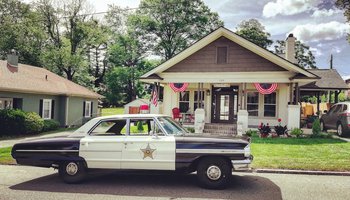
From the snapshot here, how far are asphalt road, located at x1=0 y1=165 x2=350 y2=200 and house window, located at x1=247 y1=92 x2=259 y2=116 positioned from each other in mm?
11641

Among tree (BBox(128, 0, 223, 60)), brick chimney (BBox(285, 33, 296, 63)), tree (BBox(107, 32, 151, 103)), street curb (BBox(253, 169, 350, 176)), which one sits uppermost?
tree (BBox(128, 0, 223, 60))

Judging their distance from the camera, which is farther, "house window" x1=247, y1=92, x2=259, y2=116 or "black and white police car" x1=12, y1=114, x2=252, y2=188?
"house window" x1=247, y1=92, x2=259, y2=116

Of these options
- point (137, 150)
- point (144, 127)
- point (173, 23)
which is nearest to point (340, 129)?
point (144, 127)

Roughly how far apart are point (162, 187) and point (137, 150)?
101 centimetres

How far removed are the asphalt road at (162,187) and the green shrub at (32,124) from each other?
1127cm

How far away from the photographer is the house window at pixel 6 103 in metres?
20.5

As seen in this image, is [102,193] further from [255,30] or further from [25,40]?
[255,30]

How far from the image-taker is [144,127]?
25.1 feet

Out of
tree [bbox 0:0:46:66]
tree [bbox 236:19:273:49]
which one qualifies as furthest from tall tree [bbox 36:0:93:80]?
tree [bbox 236:19:273:49]

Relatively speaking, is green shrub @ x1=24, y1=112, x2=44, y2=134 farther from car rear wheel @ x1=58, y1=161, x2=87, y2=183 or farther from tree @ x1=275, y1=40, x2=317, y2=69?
tree @ x1=275, y1=40, x2=317, y2=69

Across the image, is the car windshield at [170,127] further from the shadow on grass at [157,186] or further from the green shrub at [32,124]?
the green shrub at [32,124]

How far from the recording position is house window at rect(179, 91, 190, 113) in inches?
843

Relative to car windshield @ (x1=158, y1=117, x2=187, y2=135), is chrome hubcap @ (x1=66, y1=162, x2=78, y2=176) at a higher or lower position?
lower

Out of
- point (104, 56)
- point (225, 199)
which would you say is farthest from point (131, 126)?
point (104, 56)
